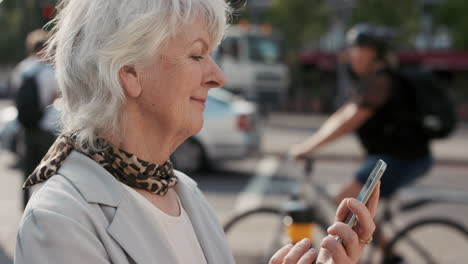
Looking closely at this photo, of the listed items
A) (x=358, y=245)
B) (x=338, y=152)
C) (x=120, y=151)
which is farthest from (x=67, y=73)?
(x=338, y=152)

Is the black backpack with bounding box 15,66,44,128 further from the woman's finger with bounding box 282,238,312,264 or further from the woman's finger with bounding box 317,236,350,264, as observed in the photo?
the woman's finger with bounding box 317,236,350,264

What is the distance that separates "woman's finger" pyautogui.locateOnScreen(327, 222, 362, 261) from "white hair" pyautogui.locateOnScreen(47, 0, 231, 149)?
541 millimetres

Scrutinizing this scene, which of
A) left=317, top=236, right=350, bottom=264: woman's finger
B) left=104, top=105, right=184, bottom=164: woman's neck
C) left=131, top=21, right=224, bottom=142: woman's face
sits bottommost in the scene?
left=317, top=236, right=350, bottom=264: woman's finger

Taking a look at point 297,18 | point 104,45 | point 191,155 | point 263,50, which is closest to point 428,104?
point 104,45

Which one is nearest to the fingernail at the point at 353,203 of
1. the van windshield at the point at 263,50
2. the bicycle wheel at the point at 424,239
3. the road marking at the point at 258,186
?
the bicycle wheel at the point at 424,239

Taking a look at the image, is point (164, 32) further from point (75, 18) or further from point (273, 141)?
point (273, 141)

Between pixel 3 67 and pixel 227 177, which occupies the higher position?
pixel 227 177

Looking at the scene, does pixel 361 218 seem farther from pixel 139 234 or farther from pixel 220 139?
pixel 220 139

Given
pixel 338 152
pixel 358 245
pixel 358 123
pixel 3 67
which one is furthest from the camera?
pixel 3 67

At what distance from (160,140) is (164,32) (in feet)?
0.88

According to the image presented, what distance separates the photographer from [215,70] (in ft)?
5.86

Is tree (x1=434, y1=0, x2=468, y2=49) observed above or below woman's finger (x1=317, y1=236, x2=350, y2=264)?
below

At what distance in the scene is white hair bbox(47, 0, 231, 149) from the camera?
5.31ft

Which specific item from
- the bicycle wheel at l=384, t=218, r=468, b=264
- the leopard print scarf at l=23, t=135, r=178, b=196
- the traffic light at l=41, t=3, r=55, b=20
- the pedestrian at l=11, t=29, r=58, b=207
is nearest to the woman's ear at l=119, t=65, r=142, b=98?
the leopard print scarf at l=23, t=135, r=178, b=196
